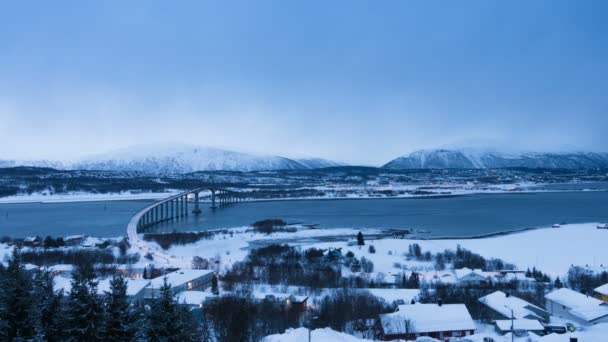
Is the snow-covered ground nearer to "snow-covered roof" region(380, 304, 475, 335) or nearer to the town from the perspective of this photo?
the town


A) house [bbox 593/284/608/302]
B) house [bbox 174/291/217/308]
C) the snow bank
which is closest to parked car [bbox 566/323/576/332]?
house [bbox 593/284/608/302]

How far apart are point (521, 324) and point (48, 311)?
7.22 meters

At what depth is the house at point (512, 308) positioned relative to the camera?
9258 mm

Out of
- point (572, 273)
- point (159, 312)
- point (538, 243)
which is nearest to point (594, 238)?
point (538, 243)

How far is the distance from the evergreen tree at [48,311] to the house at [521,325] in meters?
6.72

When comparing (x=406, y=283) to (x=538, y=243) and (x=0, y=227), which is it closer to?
(x=538, y=243)

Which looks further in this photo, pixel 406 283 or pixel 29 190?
pixel 29 190

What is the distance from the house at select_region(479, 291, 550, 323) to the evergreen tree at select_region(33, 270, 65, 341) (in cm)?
714

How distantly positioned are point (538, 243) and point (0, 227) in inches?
1105

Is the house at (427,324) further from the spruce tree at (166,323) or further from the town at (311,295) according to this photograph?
the spruce tree at (166,323)

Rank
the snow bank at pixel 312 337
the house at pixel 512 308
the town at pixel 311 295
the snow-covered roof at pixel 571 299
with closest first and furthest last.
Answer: the town at pixel 311 295, the snow bank at pixel 312 337, the house at pixel 512 308, the snow-covered roof at pixel 571 299

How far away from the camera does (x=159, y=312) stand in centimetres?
420

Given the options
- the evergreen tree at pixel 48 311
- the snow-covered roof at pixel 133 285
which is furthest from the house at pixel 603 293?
the evergreen tree at pixel 48 311

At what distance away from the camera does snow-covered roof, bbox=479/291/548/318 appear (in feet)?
30.5
